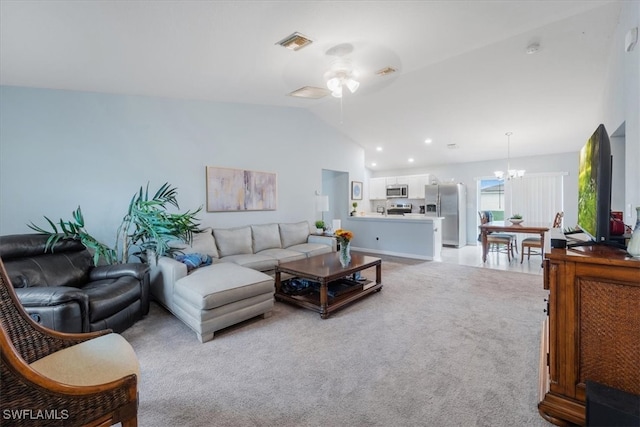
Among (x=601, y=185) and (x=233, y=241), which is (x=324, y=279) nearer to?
(x=233, y=241)

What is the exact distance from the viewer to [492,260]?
18.5 ft

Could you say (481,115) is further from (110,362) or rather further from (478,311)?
(110,362)

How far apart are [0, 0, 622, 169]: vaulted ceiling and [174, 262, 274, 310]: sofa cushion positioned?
2.17 metres

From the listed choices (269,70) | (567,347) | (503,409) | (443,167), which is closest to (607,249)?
(567,347)

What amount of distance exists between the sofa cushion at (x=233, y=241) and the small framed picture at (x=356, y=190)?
3216 millimetres

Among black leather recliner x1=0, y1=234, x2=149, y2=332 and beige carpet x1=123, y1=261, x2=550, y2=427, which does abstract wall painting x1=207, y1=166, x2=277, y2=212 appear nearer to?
black leather recliner x1=0, y1=234, x2=149, y2=332

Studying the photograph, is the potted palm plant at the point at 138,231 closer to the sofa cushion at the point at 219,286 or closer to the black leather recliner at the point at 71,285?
the black leather recliner at the point at 71,285

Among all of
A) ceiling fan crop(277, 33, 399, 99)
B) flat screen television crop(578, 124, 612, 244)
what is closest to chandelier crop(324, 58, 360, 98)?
ceiling fan crop(277, 33, 399, 99)

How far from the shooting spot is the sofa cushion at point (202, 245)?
374 centimetres

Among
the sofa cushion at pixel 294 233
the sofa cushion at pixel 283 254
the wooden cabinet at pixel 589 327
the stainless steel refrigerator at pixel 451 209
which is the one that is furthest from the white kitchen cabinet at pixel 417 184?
the wooden cabinet at pixel 589 327

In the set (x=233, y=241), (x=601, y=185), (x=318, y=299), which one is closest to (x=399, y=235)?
(x=318, y=299)

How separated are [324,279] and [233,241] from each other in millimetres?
1911

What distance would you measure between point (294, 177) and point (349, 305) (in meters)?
3.01

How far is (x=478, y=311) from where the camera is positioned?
9.90 ft
